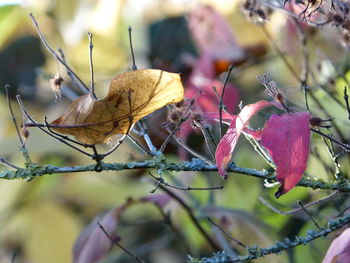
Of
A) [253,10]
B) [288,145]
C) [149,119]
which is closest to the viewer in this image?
[288,145]

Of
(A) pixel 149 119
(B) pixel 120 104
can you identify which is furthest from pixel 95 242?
(B) pixel 120 104

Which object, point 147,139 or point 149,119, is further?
point 149,119

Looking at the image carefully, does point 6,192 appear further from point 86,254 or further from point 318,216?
point 318,216

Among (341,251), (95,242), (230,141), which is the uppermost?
(230,141)

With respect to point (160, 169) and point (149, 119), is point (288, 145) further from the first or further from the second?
point (149, 119)

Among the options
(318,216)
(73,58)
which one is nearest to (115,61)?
(73,58)

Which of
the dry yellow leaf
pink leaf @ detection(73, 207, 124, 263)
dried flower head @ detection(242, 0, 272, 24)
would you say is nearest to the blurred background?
pink leaf @ detection(73, 207, 124, 263)
